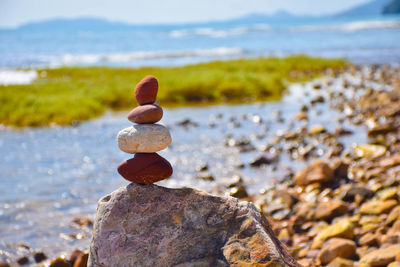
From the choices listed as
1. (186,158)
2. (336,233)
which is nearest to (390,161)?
(336,233)

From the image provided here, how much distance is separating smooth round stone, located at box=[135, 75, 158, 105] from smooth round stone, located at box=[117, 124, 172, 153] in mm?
279

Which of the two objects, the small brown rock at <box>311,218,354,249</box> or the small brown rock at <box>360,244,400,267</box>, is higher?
the small brown rock at <box>360,244,400,267</box>

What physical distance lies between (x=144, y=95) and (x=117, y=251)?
1.52 meters

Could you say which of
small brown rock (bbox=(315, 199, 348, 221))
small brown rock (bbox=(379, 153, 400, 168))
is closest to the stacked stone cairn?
small brown rock (bbox=(315, 199, 348, 221))

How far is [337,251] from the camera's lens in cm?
623

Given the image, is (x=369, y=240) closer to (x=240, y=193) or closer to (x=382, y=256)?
(x=382, y=256)

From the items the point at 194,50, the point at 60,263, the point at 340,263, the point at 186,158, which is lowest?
the point at 60,263

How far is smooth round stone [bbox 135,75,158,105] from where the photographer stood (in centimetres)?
466

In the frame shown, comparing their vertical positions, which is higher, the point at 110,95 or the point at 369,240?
the point at 110,95

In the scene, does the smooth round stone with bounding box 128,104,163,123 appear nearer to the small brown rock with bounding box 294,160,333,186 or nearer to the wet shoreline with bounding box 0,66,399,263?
the wet shoreline with bounding box 0,66,399,263

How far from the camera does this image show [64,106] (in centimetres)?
2052

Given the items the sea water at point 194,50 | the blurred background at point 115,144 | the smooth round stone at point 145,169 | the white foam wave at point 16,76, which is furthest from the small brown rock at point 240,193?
the sea water at point 194,50

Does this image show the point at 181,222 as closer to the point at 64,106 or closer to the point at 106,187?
the point at 106,187

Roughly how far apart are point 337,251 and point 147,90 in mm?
3432
